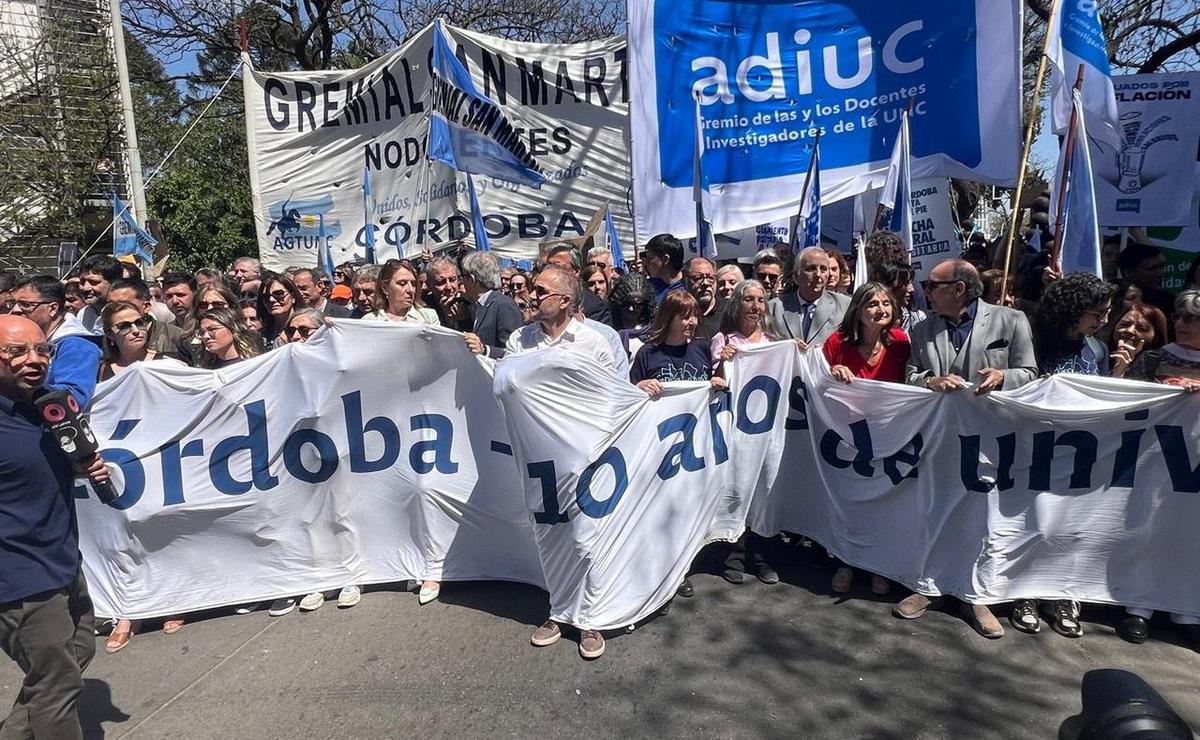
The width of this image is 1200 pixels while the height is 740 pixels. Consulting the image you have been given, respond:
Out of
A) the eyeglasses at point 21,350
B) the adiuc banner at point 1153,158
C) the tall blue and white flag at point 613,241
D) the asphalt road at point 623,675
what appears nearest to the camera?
the eyeglasses at point 21,350

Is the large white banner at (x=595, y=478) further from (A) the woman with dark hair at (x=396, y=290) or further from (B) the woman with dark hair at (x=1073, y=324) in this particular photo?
(A) the woman with dark hair at (x=396, y=290)

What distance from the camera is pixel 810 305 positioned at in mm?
4582

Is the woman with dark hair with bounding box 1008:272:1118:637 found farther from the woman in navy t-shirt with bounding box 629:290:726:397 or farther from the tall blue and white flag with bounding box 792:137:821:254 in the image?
the tall blue and white flag with bounding box 792:137:821:254

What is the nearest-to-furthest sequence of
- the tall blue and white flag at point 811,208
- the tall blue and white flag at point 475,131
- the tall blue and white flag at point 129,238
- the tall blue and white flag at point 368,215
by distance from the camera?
the tall blue and white flag at point 811,208 < the tall blue and white flag at point 475,131 < the tall blue and white flag at point 368,215 < the tall blue and white flag at point 129,238

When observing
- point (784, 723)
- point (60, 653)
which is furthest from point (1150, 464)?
point (60, 653)

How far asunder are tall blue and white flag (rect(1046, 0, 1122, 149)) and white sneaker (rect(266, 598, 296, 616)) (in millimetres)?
5171

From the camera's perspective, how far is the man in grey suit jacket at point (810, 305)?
4.42m

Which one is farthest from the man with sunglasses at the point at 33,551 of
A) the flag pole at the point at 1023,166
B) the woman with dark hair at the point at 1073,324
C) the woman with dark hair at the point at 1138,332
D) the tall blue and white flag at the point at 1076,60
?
the tall blue and white flag at the point at 1076,60

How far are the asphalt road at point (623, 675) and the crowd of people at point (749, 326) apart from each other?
138mm

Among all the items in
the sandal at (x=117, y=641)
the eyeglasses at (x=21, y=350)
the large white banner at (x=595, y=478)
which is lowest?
the sandal at (x=117, y=641)

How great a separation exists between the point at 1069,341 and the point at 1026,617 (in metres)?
1.34

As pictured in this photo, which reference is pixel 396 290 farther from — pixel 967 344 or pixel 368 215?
pixel 368 215

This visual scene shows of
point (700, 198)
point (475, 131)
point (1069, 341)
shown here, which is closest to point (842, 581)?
point (1069, 341)

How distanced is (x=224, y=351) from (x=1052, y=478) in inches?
165
